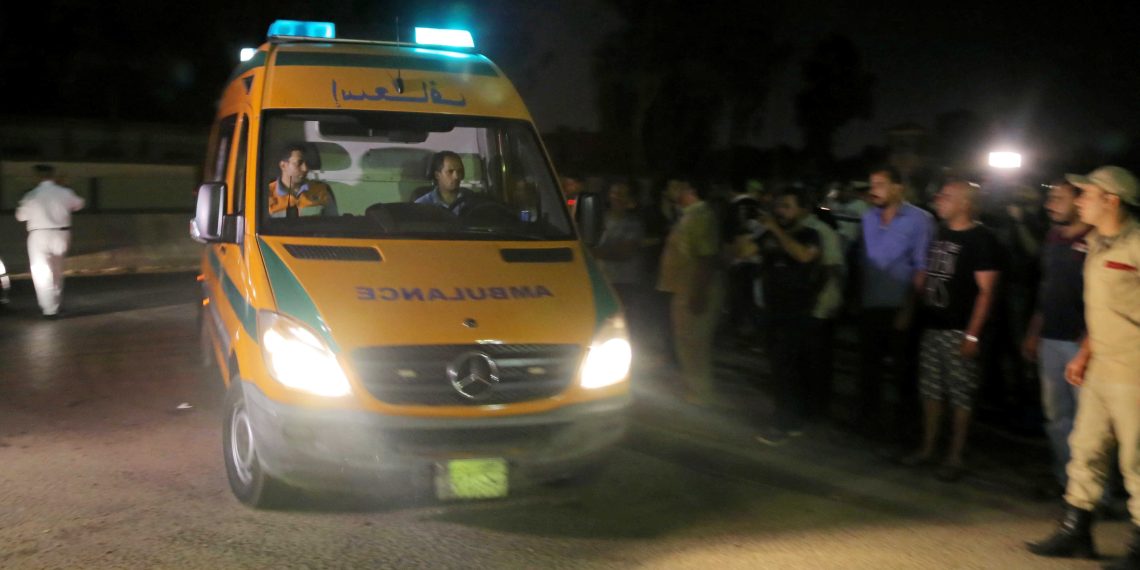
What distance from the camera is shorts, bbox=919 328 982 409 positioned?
6.55 m

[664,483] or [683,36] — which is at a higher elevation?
[683,36]

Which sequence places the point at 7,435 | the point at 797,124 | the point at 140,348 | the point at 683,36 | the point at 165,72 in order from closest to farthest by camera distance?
the point at 7,435, the point at 140,348, the point at 683,36, the point at 165,72, the point at 797,124

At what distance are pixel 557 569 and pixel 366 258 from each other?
1.84 m

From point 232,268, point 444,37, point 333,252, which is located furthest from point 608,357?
point 444,37

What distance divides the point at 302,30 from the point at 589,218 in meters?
2.41

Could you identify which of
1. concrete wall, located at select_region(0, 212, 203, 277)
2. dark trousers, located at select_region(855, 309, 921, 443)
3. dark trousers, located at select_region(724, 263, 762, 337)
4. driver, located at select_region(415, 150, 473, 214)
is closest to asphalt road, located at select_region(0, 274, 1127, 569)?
dark trousers, located at select_region(855, 309, 921, 443)

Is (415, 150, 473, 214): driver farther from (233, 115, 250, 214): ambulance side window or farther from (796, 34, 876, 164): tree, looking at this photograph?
(796, 34, 876, 164): tree

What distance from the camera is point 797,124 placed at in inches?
2291

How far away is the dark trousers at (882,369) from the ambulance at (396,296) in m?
2.20

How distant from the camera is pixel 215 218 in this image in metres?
5.98

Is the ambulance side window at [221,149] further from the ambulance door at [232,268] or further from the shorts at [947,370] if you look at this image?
Answer: the shorts at [947,370]

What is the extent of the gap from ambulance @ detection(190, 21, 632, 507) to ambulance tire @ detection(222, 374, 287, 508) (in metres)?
0.02

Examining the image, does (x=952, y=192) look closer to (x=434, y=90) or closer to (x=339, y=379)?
(x=434, y=90)

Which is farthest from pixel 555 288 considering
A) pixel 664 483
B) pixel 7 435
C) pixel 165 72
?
pixel 165 72
